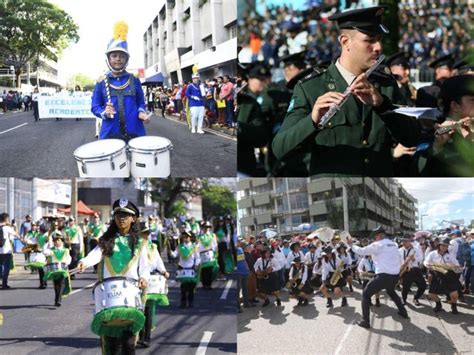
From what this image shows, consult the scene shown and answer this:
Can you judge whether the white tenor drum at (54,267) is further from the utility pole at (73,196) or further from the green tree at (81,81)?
the green tree at (81,81)

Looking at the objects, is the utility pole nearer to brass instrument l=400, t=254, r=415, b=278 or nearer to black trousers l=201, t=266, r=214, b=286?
black trousers l=201, t=266, r=214, b=286

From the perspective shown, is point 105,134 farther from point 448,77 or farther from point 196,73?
point 448,77

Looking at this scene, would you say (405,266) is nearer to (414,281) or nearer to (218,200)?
(414,281)

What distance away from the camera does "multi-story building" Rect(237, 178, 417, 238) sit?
4434mm

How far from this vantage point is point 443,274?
14.8 ft

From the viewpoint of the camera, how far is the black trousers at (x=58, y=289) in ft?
15.7

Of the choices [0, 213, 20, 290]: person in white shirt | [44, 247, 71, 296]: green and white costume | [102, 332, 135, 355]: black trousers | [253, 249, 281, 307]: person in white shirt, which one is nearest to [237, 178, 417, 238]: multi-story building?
[253, 249, 281, 307]: person in white shirt

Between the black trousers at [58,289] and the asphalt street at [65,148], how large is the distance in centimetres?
76

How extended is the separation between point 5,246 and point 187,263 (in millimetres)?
1469

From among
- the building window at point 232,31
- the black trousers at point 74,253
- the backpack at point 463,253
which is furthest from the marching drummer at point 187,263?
the backpack at point 463,253

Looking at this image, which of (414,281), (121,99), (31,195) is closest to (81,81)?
(121,99)

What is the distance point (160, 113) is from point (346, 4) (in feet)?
4.59

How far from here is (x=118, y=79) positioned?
4660 mm

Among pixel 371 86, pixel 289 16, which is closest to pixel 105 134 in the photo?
pixel 289 16
